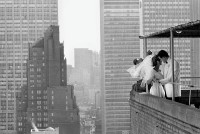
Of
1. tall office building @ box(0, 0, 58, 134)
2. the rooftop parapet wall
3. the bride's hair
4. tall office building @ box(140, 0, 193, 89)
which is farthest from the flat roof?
tall office building @ box(140, 0, 193, 89)

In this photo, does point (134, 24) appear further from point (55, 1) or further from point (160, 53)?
point (160, 53)

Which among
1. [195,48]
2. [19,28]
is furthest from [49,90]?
[195,48]

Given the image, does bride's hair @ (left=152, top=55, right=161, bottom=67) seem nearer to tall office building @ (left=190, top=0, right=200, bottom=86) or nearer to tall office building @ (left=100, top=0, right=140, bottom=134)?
tall office building @ (left=100, top=0, right=140, bottom=134)

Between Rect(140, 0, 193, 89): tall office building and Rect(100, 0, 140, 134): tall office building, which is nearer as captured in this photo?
Rect(100, 0, 140, 134): tall office building

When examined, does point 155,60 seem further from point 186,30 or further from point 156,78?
point 186,30

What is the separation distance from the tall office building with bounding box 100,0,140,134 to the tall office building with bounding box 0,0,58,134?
69.2 feet

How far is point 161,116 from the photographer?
27.7 feet

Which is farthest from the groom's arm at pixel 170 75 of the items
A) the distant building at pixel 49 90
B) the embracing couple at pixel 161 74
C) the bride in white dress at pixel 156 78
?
the distant building at pixel 49 90

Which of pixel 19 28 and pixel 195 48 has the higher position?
pixel 19 28

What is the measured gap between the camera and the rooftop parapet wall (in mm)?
6613

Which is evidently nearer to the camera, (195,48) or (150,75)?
(150,75)

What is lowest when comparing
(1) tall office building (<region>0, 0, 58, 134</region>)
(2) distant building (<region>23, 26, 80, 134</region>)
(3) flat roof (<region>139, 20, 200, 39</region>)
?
(2) distant building (<region>23, 26, 80, 134</region>)

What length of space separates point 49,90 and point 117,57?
41096mm

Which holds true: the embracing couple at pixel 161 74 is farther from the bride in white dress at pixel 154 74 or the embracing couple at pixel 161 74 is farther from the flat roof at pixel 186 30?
the flat roof at pixel 186 30
